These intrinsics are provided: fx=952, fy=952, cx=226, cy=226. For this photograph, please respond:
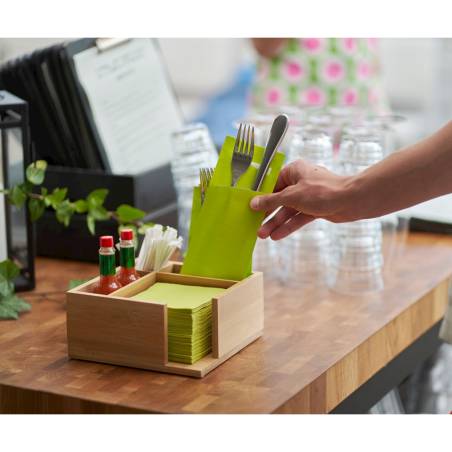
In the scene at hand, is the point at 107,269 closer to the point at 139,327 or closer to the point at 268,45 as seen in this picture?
the point at 139,327

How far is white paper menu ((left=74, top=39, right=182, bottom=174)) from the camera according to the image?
236 cm

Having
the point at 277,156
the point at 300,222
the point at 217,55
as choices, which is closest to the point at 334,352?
the point at 300,222

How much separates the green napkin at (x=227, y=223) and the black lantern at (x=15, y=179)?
472 millimetres

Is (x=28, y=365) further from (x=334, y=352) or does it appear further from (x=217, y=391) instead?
(x=334, y=352)

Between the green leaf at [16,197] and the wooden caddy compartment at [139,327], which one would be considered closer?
the wooden caddy compartment at [139,327]

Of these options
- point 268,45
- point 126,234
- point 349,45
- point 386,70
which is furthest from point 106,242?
point 386,70

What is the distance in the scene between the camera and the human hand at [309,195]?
5.33ft

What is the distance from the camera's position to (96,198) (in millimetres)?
2121

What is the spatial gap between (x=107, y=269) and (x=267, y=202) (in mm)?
312

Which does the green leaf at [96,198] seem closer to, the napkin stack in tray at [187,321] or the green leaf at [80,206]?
the green leaf at [80,206]

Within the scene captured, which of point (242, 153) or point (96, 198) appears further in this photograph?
point (96, 198)

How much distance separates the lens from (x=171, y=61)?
868cm

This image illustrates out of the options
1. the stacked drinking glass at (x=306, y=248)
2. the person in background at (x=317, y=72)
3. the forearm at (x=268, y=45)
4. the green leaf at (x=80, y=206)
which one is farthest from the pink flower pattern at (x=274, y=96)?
the green leaf at (x=80, y=206)

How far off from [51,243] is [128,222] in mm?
289
